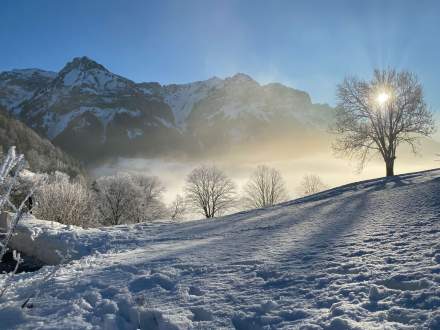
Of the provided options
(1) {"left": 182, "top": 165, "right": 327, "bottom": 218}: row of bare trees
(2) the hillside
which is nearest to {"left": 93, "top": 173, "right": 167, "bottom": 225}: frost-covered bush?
(1) {"left": 182, "top": 165, "right": 327, "bottom": 218}: row of bare trees

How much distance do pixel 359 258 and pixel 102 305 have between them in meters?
4.68

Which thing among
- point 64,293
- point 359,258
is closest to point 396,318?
point 359,258

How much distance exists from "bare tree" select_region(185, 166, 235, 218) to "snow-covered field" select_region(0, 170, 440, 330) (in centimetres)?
4632

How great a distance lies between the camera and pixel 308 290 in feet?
17.5

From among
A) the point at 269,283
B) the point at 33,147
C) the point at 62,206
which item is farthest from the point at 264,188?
the point at 33,147

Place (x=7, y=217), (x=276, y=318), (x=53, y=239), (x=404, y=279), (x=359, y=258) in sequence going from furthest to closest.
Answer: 1. (x=7, y=217)
2. (x=53, y=239)
3. (x=359, y=258)
4. (x=404, y=279)
5. (x=276, y=318)

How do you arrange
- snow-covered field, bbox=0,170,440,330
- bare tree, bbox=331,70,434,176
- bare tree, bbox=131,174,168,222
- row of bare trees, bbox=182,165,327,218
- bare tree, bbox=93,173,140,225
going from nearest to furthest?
snow-covered field, bbox=0,170,440,330, bare tree, bbox=331,70,434,176, bare tree, bbox=93,173,140,225, bare tree, bbox=131,174,168,222, row of bare trees, bbox=182,165,327,218

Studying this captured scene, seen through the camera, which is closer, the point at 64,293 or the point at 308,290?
the point at 308,290

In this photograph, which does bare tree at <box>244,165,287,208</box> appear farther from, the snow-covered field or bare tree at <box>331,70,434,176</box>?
the snow-covered field

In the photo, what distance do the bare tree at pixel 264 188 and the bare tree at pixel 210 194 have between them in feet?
26.4

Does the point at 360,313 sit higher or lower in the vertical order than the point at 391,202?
lower

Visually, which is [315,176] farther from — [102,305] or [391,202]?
[102,305]

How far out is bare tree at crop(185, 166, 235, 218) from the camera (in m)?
56.3

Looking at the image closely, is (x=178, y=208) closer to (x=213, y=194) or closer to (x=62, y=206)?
(x=213, y=194)
